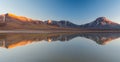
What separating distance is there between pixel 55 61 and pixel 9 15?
120877mm

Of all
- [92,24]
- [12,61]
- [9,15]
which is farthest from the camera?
[92,24]

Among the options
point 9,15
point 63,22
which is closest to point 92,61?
point 9,15

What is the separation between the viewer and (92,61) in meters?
9.01

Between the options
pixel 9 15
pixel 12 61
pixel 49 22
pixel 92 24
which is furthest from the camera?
pixel 92 24

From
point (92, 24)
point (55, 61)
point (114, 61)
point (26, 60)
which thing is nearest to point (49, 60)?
point (55, 61)

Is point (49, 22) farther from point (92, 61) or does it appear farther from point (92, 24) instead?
point (92, 61)

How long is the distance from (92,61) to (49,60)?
1.73 meters

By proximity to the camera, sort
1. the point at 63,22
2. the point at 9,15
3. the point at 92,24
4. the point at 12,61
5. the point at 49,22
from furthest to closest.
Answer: the point at 92,24 → the point at 63,22 → the point at 49,22 → the point at 9,15 → the point at 12,61

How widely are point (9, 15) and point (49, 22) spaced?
24.5m

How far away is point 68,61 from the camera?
29.4 feet

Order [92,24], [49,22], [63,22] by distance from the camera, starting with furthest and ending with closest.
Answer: [92,24]
[63,22]
[49,22]

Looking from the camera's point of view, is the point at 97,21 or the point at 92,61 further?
the point at 97,21

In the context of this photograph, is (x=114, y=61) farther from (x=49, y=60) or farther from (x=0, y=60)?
(x=0, y=60)

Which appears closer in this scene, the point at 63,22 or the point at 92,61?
the point at 92,61
